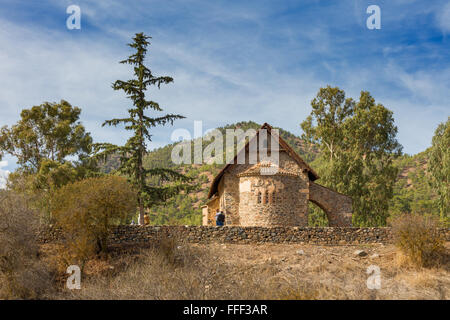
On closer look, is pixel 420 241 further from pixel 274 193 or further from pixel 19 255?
pixel 19 255

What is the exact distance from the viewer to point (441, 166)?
30734mm

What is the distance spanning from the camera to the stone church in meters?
22.9

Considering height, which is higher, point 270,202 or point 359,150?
point 359,150

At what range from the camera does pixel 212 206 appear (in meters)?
31.7

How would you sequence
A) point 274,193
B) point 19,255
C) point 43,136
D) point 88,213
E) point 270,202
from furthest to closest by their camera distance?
point 43,136
point 274,193
point 270,202
point 88,213
point 19,255

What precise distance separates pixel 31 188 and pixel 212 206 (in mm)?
13912

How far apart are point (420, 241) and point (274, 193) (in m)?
9.11

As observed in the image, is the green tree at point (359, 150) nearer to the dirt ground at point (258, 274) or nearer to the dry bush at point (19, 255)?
the dirt ground at point (258, 274)

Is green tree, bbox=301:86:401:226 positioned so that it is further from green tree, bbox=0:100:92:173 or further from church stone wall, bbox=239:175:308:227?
green tree, bbox=0:100:92:173

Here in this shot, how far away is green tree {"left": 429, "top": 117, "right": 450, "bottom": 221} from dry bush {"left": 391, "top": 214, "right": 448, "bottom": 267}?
15119 mm

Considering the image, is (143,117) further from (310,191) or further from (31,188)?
(310,191)

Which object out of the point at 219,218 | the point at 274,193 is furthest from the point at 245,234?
the point at 274,193

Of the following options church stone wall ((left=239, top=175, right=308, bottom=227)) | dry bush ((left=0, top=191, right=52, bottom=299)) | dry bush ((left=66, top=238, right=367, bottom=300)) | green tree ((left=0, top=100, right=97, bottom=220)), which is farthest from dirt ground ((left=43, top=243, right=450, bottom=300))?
green tree ((left=0, top=100, right=97, bottom=220))

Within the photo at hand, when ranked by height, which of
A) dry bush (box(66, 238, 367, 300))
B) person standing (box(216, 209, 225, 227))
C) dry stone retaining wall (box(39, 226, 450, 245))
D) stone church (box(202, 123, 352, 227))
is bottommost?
dry bush (box(66, 238, 367, 300))
